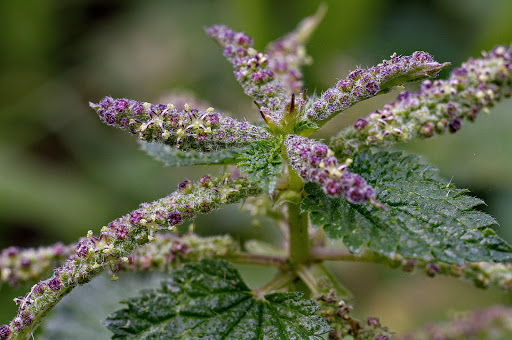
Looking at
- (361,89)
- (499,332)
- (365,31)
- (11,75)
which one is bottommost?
(499,332)

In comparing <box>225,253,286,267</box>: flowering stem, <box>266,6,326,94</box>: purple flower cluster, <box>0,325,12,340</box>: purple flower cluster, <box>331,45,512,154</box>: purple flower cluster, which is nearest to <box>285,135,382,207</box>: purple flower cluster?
<box>331,45,512,154</box>: purple flower cluster

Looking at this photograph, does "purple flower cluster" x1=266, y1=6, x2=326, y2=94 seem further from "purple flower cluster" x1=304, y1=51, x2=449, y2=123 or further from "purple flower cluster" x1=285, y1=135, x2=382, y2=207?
"purple flower cluster" x1=285, y1=135, x2=382, y2=207

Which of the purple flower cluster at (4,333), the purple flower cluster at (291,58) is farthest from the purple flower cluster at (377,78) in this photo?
the purple flower cluster at (4,333)

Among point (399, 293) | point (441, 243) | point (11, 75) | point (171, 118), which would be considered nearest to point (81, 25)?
point (11, 75)

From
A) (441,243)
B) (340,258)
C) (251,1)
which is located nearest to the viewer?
(441,243)

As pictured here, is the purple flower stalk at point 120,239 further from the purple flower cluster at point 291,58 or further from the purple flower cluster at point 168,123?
the purple flower cluster at point 291,58

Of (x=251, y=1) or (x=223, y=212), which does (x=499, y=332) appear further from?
(x=251, y=1)

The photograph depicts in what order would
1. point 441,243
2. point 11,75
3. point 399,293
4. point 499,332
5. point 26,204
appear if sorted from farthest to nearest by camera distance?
point 11,75
point 26,204
point 399,293
point 499,332
point 441,243
